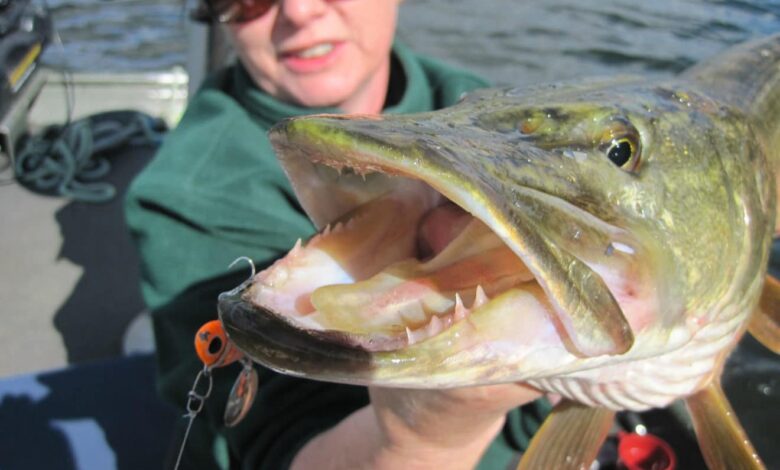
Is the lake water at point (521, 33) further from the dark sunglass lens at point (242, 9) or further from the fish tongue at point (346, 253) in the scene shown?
the fish tongue at point (346, 253)

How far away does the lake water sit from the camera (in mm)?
7059

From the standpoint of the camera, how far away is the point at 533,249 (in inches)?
30.2

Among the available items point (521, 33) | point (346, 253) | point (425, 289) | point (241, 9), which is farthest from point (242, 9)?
point (521, 33)

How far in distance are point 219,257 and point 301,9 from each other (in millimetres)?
672

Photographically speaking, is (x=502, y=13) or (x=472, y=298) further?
(x=502, y=13)

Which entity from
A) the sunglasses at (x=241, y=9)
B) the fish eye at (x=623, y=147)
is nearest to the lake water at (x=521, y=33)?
the sunglasses at (x=241, y=9)

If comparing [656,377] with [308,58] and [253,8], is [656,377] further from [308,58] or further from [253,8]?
[253,8]

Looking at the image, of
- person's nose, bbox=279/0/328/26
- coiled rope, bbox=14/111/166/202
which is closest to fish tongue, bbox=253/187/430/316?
person's nose, bbox=279/0/328/26

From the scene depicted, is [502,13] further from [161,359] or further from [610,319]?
[610,319]

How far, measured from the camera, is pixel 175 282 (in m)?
1.66

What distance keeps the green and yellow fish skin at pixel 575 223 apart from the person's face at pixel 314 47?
825 millimetres

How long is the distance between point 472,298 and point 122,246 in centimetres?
276

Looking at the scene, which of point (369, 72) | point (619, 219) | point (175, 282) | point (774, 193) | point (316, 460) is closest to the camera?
point (619, 219)

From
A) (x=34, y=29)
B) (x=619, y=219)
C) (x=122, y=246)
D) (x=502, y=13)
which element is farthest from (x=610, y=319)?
(x=502, y=13)
